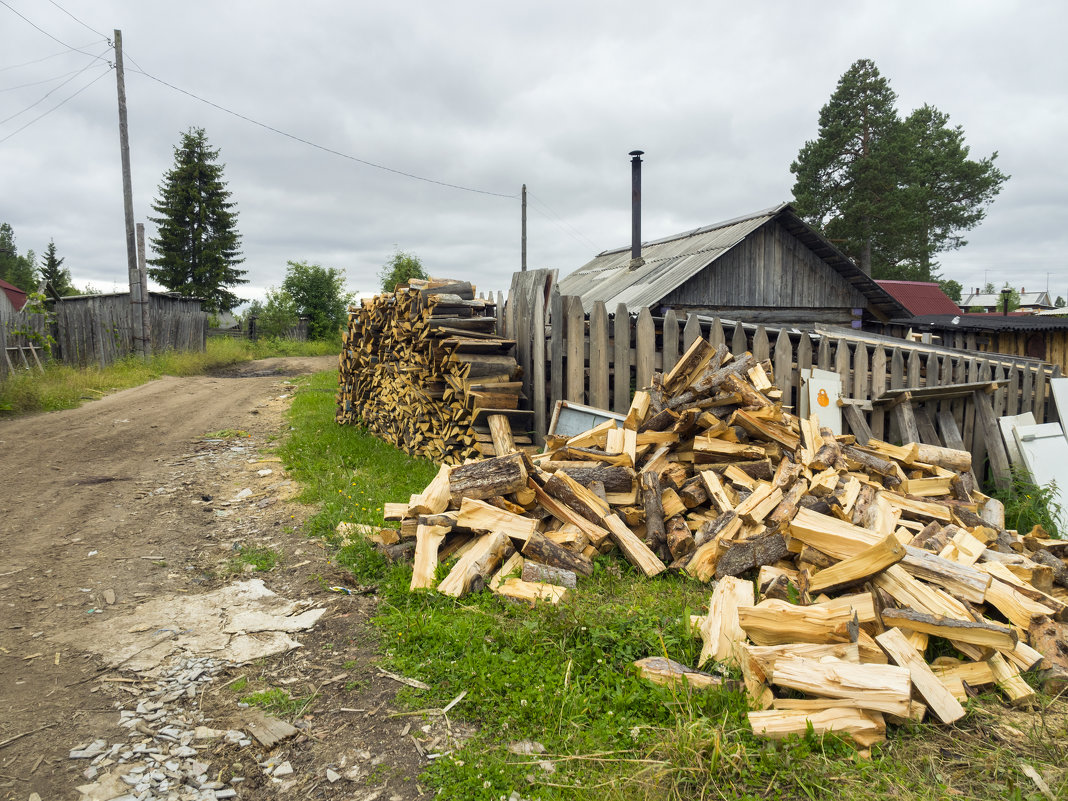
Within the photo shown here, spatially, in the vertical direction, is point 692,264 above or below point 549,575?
above

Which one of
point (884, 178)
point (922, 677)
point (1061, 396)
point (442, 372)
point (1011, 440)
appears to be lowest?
point (922, 677)

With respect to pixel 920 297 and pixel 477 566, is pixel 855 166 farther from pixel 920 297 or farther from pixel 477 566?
pixel 477 566

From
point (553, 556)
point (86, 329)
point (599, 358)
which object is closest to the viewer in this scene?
point (553, 556)

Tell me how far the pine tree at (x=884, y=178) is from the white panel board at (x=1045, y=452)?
26752 millimetres

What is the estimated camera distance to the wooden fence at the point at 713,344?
21.1 ft

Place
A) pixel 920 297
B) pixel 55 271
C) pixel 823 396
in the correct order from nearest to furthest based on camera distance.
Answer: pixel 823 396 → pixel 920 297 → pixel 55 271

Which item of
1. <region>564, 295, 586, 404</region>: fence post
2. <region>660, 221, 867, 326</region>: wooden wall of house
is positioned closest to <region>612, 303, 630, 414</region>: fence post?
<region>564, 295, 586, 404</region>: fence post

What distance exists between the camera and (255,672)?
3.17 meters

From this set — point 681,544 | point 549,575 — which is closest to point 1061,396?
point 681,544

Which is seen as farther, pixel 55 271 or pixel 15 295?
pixel 55 271

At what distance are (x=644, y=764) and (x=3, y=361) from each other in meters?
16.2

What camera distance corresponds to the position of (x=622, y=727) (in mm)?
2576

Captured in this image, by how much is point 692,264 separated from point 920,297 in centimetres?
2701

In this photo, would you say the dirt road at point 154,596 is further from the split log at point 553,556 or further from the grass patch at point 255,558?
the split log at point 553,556
